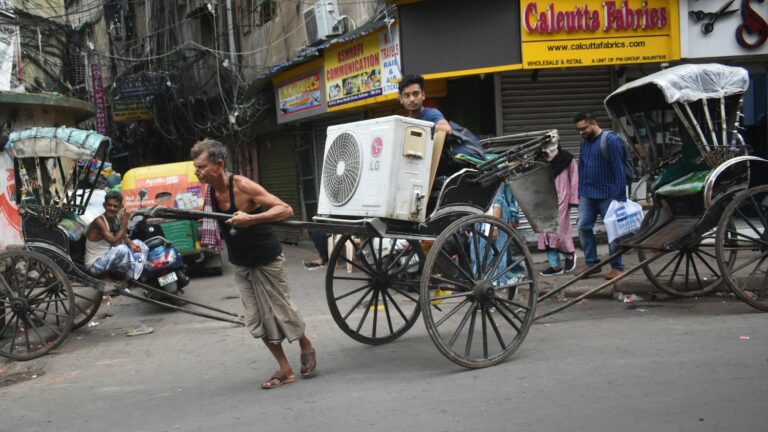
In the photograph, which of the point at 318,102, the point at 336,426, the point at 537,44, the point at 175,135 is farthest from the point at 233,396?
the point at 175,135

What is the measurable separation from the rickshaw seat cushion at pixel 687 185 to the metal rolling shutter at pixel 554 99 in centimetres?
427

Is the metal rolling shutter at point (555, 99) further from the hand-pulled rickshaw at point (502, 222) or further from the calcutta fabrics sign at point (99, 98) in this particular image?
the calcutta fabrics sign at point (99, 98)

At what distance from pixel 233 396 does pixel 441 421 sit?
5.19 feet

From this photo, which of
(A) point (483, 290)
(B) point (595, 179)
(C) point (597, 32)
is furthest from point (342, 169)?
(C) point (597, 32)

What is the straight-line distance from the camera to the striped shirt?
25.2 ft

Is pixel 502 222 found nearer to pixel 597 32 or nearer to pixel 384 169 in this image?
pixel 384 169

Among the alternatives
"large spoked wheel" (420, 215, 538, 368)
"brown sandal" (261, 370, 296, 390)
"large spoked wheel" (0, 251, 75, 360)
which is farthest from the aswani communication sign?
"large spoked wheel" (0, 251, 75, 360)

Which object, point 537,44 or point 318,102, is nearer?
point 537,44

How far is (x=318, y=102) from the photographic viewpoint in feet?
43.1

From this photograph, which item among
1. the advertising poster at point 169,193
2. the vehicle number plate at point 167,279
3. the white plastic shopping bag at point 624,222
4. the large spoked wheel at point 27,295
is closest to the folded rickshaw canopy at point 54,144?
the large spoked wheel at point 27,295

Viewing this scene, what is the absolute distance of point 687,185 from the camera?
6.18m

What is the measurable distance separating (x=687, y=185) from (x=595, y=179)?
1.78 meters

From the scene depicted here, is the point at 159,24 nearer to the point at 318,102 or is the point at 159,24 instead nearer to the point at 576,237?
the point at 318,102

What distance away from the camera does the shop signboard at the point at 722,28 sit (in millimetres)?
9992
